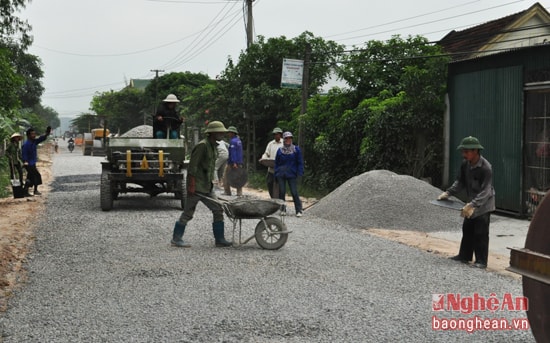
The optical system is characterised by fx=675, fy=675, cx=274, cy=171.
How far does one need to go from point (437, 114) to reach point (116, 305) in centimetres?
1250

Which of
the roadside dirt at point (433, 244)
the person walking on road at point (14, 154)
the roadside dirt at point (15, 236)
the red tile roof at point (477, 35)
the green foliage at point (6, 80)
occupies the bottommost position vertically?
the roadside dirt at point (433, 244)

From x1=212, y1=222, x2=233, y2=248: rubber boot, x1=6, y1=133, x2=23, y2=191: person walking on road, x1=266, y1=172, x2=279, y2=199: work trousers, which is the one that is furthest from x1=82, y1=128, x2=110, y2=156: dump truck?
x1=212, y1=222, x2=233, y2=248: rubber boot

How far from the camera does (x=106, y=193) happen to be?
48.4 feet

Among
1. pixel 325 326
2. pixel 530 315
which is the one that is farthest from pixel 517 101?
pixel 530 315

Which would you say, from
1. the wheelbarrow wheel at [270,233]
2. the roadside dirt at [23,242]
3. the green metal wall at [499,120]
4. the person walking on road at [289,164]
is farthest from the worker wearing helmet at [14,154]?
the green metal wall at [499,120]

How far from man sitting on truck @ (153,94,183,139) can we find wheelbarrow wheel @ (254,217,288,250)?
22.3ft

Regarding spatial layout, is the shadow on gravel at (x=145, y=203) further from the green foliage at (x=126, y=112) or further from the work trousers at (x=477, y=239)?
the green foliage at (x=126, y=112)

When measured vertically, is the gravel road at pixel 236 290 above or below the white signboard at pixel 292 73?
below

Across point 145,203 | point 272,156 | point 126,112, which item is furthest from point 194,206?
point 126,112

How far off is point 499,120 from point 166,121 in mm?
7596

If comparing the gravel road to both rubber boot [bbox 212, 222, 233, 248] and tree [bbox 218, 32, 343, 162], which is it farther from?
tree [bbox 218, 32, 343, 162]

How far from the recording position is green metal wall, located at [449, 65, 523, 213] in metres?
14.1

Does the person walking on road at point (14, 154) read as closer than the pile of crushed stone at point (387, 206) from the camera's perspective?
No

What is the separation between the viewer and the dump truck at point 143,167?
1483 cm
